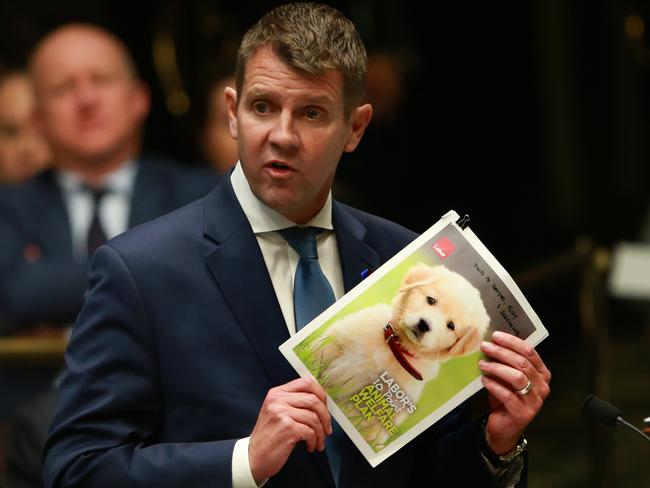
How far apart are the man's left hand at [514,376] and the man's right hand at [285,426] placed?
0.98ft

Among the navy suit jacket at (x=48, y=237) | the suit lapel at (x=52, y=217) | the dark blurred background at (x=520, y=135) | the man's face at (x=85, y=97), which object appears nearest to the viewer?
the navy suit jacket at (x=48, y=237)

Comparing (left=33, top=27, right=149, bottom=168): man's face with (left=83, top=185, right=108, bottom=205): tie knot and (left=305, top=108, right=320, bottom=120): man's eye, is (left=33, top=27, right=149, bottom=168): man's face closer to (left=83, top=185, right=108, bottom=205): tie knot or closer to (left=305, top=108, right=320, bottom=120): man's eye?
(left=83, top=185, right=108, bottom=205): tie knot

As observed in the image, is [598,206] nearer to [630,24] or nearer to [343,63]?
[630,24]

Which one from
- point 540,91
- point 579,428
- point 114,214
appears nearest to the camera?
point 114,214

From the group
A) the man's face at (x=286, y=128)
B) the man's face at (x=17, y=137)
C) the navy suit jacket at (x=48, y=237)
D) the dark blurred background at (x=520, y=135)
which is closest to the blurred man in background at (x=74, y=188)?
the navy suit jacket at (x=48, y=237)

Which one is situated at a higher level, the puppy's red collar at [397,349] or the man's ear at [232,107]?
the man's ear at [232,107]

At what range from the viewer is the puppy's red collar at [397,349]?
222cm

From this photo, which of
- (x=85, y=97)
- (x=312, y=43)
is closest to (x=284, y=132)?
(x=312, y=43)

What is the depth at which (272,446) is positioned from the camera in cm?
209

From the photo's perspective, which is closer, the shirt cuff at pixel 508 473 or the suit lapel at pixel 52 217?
the shirt cuff at pixel 508 473

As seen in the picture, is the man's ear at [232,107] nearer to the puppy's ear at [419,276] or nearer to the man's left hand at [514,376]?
the puppy's ear at [419,276]

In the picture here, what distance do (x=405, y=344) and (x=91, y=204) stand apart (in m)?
2.27

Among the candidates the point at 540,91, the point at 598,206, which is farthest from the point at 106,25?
the point at 598,206

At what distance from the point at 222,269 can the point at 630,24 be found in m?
4.52
